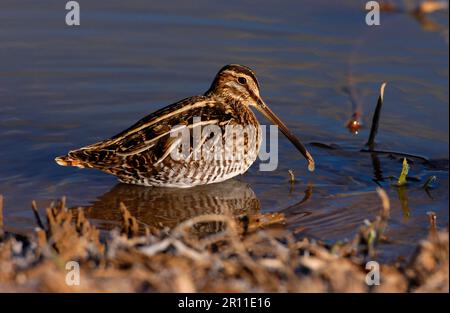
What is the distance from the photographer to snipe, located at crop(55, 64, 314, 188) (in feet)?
23.4

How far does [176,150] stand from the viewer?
7.16 meters

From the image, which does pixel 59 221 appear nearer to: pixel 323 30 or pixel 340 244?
pixel 340 244

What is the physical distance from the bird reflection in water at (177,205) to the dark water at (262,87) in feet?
0.06

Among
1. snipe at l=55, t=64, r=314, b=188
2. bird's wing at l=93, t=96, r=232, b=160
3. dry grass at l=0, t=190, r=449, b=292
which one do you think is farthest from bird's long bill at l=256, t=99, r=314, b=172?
dry grass at l=0, t=190, r=449, b=292

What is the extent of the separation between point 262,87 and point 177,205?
2311 millimetres

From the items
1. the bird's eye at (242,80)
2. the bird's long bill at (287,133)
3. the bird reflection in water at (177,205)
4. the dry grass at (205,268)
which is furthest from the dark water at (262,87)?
the dry grass at (205,268)

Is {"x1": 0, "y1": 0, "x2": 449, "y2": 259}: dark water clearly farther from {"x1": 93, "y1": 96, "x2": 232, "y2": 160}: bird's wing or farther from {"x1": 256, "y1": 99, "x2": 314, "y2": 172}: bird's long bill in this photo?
{"x1": 93, "y1": 96, "x2": 232, "y2": 160}: bird's wing

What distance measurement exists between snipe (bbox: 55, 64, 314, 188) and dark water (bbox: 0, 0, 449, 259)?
144mm

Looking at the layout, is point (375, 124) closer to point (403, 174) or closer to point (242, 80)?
point (403, 174)

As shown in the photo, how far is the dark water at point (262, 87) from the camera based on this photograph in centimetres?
699

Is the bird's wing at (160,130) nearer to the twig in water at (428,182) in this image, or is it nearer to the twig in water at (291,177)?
the twig in water at (291,177)

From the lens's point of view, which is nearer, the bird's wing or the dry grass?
the dry grass

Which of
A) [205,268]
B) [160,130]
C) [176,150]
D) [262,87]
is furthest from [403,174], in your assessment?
[205,268]
